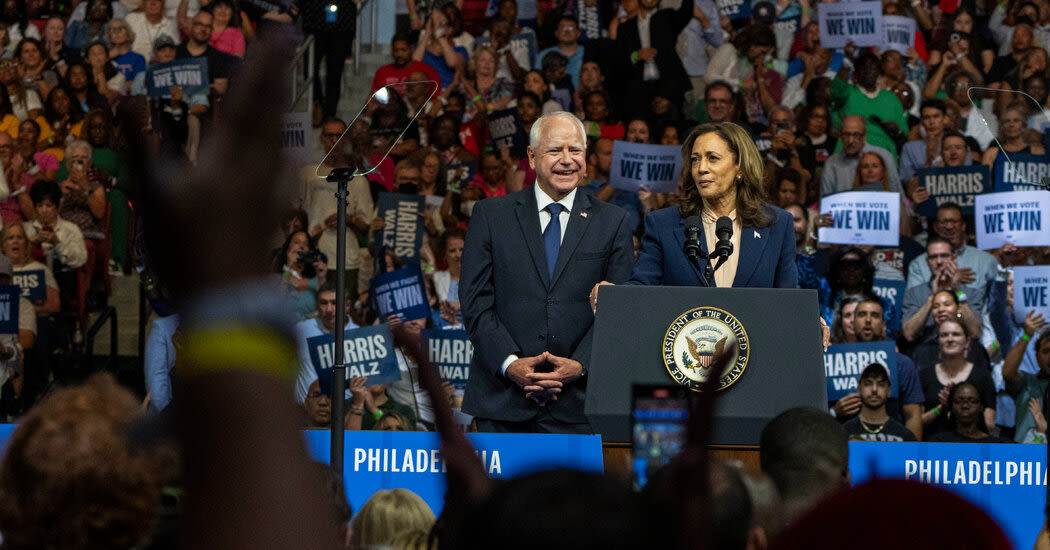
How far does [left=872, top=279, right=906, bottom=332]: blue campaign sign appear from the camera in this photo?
725cm

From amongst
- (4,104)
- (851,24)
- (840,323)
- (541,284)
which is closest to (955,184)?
(840,323)

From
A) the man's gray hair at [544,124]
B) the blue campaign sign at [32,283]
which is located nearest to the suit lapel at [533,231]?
the man's gray hair at [544,124]

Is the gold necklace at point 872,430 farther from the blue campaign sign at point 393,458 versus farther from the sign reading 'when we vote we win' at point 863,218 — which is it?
the blue campaign sign at point 393,458

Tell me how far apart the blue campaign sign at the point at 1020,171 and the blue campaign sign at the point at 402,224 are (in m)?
3.49

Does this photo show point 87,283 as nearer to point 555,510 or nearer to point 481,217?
point 481,217

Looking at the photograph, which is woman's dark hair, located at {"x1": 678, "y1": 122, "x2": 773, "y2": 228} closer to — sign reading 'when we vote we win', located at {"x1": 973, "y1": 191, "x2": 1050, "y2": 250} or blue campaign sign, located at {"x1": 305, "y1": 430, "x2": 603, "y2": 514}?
blue campaign sign, located at {"x1": 305, "y1": 430, "x2": 603, "y2": 514}

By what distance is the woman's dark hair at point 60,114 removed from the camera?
32.2 ft

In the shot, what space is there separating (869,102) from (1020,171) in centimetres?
244

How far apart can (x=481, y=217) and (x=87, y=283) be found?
4840 mm

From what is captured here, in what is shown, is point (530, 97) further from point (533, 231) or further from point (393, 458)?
point (393, 458)

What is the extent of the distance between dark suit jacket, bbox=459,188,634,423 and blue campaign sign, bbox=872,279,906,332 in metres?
3.17

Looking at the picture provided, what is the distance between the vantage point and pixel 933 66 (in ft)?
31.3

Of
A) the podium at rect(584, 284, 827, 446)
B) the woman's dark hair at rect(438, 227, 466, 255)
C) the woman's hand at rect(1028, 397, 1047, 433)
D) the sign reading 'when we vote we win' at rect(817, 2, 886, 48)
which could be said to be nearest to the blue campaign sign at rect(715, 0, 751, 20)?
the sign reading 'when we vote we win' at rect(817, 2, 886, 48)

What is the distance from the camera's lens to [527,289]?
14.5 feet
